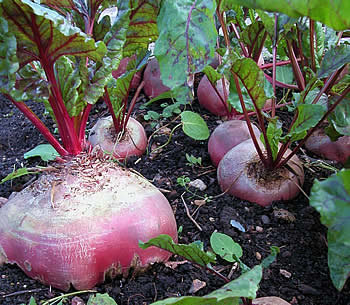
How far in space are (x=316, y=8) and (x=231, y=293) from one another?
1.50ft

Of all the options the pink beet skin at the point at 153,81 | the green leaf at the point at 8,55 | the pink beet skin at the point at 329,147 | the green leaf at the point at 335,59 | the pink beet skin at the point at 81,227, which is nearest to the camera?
the green leaf at the point at 8,55

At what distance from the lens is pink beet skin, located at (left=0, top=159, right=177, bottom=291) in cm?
93

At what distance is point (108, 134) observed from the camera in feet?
5.17

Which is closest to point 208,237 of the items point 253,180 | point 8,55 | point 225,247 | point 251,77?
point 225,247

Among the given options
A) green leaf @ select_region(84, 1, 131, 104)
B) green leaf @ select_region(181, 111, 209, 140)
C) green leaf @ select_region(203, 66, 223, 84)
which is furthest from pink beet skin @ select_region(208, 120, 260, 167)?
green leaf @ select_region(84, 1, 131, 104)

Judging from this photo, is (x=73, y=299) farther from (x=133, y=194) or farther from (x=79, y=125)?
(x=79, y=125)

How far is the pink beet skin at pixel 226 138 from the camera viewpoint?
4.62 ft

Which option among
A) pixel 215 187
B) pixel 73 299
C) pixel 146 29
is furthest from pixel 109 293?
pixel 146 29

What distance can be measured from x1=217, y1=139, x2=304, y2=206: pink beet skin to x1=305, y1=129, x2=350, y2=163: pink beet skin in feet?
0.73

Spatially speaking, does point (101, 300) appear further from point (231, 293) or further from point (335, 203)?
point (335, 203)

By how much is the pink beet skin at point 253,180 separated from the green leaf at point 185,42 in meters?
0.58

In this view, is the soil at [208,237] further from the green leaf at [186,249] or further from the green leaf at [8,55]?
the green leaf at [8,55]

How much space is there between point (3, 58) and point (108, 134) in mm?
739

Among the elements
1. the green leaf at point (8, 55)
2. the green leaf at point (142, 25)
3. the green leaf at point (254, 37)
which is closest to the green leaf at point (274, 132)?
the green leaf at point (142, 25)
